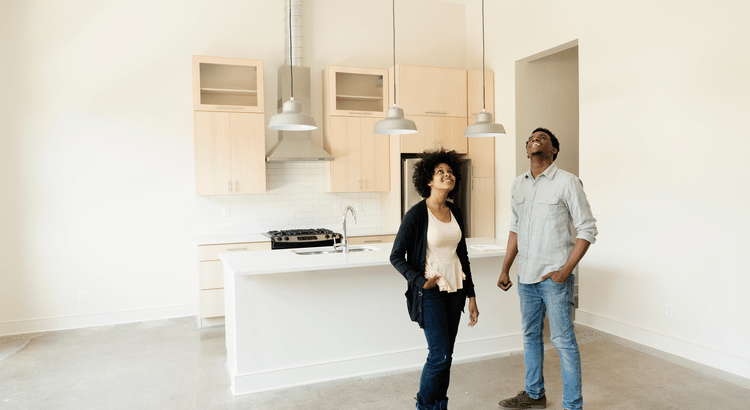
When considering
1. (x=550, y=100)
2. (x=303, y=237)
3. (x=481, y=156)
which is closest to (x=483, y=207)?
(x=481, y=156)

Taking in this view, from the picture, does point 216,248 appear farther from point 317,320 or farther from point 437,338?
point 437,338

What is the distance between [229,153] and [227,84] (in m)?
0.77

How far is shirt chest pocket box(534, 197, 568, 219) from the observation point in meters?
2.81

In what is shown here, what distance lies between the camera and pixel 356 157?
591cm


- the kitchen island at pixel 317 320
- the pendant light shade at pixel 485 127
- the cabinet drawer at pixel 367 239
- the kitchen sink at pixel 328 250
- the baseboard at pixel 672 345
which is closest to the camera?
→ the kitchen island at pixel 317 320

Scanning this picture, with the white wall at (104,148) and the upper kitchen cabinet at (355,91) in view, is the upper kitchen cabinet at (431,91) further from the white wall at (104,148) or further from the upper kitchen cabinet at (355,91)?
the white wall at (104,148)

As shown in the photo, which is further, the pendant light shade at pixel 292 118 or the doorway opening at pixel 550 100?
the doorway opening at pixel 550 100

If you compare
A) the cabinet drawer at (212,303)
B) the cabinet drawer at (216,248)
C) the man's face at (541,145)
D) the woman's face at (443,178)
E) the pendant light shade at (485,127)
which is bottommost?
the cabinet drawer at (212,303)

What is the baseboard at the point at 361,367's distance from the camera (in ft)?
11.3

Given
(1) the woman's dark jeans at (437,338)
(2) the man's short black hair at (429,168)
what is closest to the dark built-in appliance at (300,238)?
(2) the man's short black hair at (429,168)

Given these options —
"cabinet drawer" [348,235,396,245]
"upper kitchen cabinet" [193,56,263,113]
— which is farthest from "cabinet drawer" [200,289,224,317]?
"upper kitchen cabinet" [193,56,263,113]

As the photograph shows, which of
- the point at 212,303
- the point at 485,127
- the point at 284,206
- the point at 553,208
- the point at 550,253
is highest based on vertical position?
the point at 485,127

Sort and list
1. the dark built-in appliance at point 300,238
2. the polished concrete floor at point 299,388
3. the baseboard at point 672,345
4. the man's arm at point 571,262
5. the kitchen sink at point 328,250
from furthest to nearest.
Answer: the dark built-in appliance at point 300,238
the kitchen sink at point 328,250
the baseboard at point 672,345
the polished concrete floor at point 299,388
the man's arm at point 571,262

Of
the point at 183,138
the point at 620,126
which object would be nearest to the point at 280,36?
the point at 183,138
